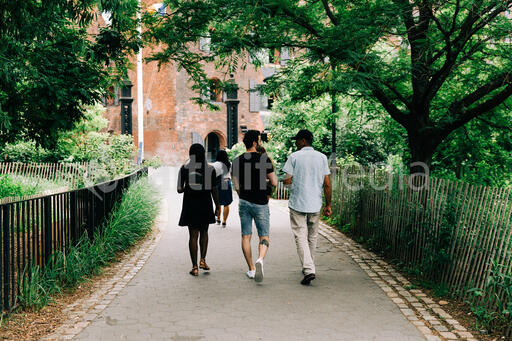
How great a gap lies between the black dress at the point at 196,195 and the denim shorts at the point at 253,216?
1.98 feet

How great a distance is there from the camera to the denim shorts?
6488 mm

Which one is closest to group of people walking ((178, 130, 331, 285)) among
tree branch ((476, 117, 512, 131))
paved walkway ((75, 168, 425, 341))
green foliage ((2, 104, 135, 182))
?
paved walkway ((75, 168, 425, 341))

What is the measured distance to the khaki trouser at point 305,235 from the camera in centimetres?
636

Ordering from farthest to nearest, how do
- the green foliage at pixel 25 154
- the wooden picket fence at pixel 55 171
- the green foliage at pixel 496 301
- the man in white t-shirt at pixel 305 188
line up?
1. the green foliage at pixel 25 154
2. the wooden picket fence at pixel 55 171
3. the man in white t-shirt at pixel 305 188
4. the green foliage at pixel 496 301

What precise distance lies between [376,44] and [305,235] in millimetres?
2916

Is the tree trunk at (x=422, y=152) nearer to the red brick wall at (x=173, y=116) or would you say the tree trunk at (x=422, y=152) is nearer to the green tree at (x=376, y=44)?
the green tree at (x=376, y=44)

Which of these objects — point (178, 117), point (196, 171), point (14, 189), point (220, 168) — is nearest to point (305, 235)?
point (196, 171)

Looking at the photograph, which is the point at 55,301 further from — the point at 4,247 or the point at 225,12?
the point at 225,12

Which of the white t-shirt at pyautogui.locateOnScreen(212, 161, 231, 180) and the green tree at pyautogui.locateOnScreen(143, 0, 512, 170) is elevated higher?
the green tree at pyautogui.locateOnScreen(143, 0, 512, 170)

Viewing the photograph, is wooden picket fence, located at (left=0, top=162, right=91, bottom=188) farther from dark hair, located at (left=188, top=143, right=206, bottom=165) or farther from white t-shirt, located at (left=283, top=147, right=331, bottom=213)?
white t-shirt, located at (left=283, top=147, right=331, bottom=213)

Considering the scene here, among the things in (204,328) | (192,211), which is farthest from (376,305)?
(192,211)

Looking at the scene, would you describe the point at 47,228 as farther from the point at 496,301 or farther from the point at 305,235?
the point at 496,301

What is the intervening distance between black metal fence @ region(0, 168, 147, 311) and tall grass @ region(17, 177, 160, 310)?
11 centimetres

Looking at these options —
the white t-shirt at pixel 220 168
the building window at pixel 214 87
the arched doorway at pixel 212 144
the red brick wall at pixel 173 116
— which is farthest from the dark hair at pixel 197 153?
the arched doorway at pixel 212 144
